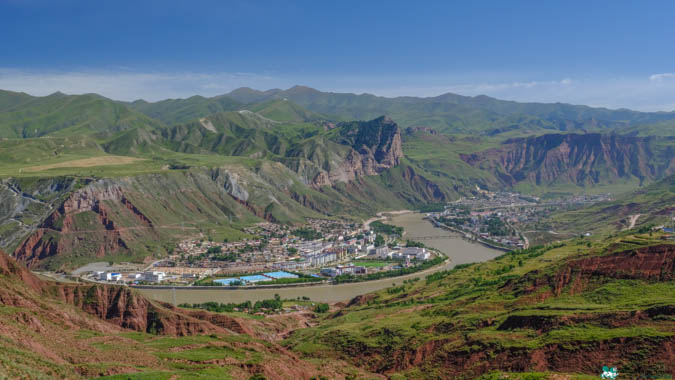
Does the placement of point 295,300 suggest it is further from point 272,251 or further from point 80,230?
point 80,230

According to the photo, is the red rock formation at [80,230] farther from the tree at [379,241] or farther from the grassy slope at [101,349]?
the grassy slope at [101,349]

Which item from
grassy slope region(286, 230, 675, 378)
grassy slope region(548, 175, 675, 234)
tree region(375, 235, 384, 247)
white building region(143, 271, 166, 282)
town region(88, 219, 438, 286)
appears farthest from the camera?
tree region(375, 235, 384, 247)

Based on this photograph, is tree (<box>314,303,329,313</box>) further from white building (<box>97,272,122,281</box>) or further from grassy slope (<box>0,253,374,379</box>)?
white building (<box>97,272,122,281</box>)

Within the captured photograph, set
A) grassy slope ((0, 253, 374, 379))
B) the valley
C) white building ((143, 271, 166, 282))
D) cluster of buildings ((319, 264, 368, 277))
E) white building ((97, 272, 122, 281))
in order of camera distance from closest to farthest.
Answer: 1. grassy slope ((0, 253, 374, 379))
2. the valley
3. white building ((97, 272, 122, 281))
4. white building ((143, 271, 166, 282))
5. cluster of buildings ((319, 264, 368, 277))

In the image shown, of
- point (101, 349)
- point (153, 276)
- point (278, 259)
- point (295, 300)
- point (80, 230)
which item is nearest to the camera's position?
point (101, 349)

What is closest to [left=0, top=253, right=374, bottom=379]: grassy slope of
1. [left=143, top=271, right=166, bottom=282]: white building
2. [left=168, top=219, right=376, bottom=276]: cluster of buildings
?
[left=143, top=271, right=166, bottom=282]: white building

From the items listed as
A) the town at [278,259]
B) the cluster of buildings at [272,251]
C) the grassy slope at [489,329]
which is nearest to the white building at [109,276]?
the town at [278,259]

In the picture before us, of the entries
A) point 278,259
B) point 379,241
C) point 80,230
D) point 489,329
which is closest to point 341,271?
point 278,259

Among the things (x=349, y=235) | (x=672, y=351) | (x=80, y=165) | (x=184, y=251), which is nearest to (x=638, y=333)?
(x=672, y=351)

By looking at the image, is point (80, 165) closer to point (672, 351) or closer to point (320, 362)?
point (320, 362)
